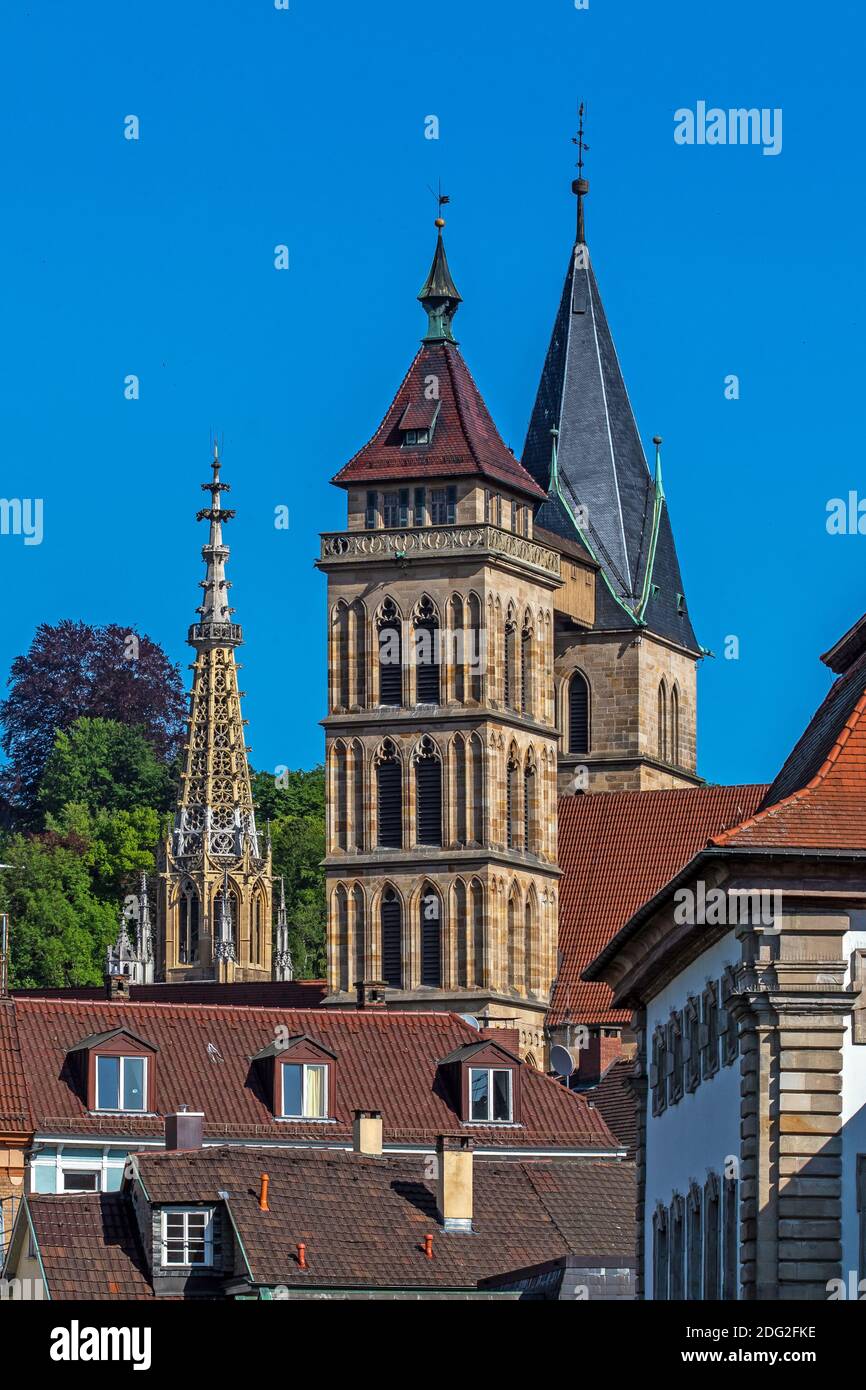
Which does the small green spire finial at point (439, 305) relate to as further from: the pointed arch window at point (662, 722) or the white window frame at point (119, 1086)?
the white window frame at point (119, 1086)

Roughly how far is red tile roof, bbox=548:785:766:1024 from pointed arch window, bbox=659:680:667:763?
7.33 m

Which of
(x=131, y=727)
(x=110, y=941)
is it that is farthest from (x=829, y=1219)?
(x=131, y=727)

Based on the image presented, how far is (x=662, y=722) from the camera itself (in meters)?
119

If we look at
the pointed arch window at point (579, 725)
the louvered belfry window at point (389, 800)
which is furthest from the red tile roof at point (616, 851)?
the louvered belfry window at point (389, 800)

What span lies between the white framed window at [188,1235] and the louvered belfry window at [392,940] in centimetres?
5086

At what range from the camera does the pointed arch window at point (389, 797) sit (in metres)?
104

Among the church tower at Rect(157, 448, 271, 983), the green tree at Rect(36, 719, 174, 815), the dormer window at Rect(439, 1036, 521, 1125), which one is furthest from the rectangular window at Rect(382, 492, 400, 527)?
the green tree at Rect(36, 719, 174, 815)

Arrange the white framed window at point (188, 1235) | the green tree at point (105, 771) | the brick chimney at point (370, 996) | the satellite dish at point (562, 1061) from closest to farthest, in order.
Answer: the white framed window at point (188, 1235) → the brick chimney at point (370, 996) → the satellite dish at point (562, 1061) → the green tree at point (105, 771)

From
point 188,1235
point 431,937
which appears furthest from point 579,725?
point 188,1235

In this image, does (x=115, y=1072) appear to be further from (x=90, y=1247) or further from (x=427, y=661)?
(x=427, y=661)

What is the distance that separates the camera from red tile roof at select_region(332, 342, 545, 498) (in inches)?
4166

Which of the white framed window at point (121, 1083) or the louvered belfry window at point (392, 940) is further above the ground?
the louvered belfry window at point (392, 940)

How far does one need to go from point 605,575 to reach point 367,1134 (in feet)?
191

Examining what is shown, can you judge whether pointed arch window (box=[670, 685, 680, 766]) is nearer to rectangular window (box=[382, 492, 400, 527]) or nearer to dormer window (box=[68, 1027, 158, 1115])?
rectangular window (box=[382, 492, 400, 527])
